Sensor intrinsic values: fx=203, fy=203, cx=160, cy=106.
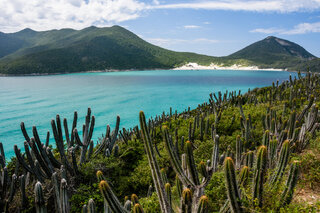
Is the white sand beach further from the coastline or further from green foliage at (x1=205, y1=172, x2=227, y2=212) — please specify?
green foliage at (x1=205, y1=172, x2=227, y2=212)

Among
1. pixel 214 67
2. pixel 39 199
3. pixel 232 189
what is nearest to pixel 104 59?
pixel 214 67

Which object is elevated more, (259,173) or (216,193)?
(259,173)

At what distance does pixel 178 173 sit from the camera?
98.3 inches

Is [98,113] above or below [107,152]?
below

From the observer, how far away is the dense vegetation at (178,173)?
2299 millimetres

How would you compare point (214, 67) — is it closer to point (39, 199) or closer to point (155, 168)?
point (39, 199)

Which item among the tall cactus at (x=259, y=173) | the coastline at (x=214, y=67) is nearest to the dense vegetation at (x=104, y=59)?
the coastline at (x=214, y=67)

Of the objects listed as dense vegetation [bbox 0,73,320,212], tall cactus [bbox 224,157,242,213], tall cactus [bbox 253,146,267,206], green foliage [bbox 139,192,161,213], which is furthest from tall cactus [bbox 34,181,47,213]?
tall cactus [bbox 253,146,267,206]

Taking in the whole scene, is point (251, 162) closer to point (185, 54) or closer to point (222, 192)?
point (222, 192)

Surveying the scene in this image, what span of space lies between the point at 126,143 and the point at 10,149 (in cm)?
1200

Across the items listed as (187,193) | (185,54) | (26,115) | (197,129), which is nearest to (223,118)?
(197,129)

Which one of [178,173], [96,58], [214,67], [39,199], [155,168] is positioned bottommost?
[39,199]

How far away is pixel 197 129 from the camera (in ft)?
28.3

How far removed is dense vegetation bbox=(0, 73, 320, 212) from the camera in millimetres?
2299
